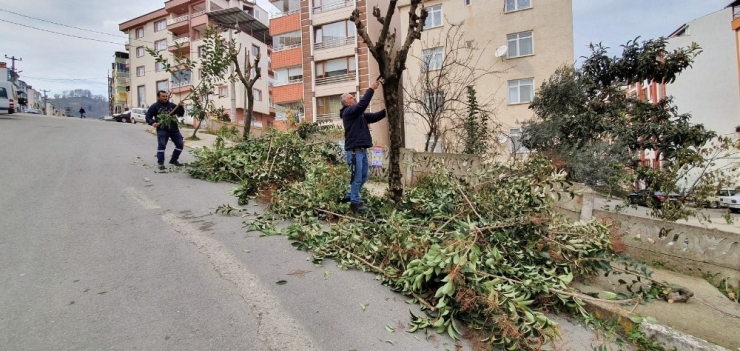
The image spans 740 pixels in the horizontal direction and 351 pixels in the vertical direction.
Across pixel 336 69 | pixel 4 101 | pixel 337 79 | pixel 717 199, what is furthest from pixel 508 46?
pixel 4 101

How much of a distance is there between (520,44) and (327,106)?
13.3 m

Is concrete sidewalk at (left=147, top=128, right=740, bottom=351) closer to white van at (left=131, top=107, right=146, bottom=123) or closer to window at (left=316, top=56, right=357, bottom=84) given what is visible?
window at (left=316, top=56, right=357, bottom=84)

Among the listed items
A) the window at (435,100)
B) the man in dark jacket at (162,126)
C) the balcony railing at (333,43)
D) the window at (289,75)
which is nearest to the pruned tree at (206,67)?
the man in dark jacket at (162,126)

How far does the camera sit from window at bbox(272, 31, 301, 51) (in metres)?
28.7

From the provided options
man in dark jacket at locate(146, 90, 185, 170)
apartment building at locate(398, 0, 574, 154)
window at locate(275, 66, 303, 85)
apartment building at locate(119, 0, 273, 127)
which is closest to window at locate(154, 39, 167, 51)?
apartment building at locate(119, 0, 273, 127)

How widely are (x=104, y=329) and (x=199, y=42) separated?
42.5m

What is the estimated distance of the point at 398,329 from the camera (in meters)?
3.05

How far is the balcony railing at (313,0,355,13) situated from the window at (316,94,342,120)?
6090 mm

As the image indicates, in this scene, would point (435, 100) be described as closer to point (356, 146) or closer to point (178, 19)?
point (356, 146)

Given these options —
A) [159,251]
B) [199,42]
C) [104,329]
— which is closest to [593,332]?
[104,329]

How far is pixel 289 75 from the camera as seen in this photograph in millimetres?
29000

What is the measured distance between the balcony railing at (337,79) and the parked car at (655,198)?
20.5 metres

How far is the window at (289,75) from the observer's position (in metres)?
28.6

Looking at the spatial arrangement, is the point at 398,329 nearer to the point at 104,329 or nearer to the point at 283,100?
the point at 104,329
